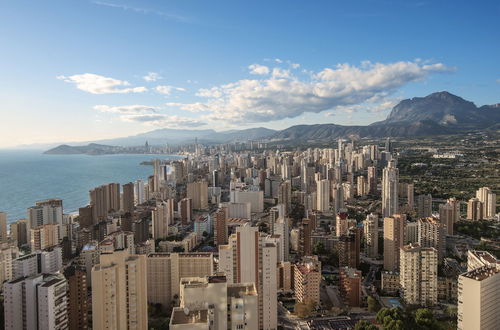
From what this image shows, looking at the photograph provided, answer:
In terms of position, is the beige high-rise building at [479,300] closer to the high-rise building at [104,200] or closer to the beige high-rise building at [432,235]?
the beige high-rise building at [432,235]

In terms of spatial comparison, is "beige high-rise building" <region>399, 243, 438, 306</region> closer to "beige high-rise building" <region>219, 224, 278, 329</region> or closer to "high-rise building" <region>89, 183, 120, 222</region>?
"beige high-rise building" <region>219, 224, 278, 329</region>

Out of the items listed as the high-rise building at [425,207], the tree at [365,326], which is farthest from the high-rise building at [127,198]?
the tree at [365,326]

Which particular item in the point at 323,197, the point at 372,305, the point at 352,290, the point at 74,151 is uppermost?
the point at 74,151

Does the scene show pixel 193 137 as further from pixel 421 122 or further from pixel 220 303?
pixel 220 303

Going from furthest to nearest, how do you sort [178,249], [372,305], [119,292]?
[178,249] < [372,305] < [119,292]

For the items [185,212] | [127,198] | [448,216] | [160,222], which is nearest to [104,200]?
[127,198]

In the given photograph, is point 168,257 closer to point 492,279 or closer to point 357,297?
point 357,297
